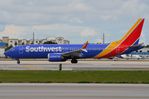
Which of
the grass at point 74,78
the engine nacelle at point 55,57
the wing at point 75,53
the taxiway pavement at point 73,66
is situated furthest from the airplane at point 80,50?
the grass at point 74,78

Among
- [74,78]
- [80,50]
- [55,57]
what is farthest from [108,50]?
[74,78]

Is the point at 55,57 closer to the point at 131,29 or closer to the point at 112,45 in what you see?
the point at 112,45

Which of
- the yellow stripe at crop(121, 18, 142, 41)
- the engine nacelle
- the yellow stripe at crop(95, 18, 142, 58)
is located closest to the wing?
the engine nacelle

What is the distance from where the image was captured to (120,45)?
6097cm

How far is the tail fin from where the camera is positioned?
201ft

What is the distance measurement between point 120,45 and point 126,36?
1640mm

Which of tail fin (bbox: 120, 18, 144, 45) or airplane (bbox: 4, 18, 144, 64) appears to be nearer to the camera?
Result: airplane (bbox: 4, 18, 144, 64)

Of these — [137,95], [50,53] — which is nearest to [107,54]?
[50,53]

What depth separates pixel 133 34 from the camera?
61844 millimetres

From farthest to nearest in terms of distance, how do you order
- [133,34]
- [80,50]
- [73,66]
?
[133,34], [80,50], [73,66]

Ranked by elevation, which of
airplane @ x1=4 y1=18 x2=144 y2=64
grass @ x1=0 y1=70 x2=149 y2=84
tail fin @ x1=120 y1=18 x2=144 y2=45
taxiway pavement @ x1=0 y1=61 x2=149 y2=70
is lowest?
taxiway pavement @ x1=0 y1=61 x2=149 y2=70

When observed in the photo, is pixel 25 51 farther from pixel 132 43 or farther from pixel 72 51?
pixel 132 43

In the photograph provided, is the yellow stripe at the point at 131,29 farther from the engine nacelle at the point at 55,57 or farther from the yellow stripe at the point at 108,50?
the engine nacelle at the point at 55,57

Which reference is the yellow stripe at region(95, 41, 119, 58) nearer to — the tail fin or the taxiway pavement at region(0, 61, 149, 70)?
the tail fin
